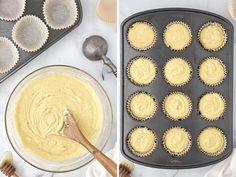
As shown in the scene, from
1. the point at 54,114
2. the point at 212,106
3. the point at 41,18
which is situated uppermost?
the point at 41,18

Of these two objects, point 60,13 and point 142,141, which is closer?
point 142,141

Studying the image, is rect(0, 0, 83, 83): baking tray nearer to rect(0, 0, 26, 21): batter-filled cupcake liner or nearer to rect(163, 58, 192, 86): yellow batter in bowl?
rect(0, 0, 26, 21): batter-filled cupcake liner

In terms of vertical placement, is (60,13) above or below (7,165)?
above

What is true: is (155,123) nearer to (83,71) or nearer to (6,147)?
(83,71)

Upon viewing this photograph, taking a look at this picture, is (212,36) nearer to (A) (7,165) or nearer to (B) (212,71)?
(B) (212,71)

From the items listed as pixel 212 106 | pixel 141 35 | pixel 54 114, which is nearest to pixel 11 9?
pixel 54 114

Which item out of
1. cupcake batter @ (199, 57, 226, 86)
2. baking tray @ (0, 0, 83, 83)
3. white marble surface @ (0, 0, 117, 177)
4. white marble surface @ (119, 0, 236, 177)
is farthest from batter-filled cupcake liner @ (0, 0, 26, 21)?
cupcake batter @ (199, 57, 226, 86)
